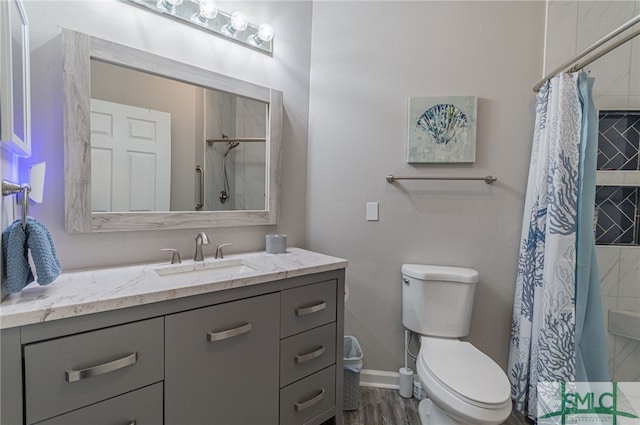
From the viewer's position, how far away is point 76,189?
1.21m

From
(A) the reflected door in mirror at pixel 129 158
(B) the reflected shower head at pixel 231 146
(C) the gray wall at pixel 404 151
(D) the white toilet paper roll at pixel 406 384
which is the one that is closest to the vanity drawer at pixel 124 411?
(A) the reflected door in mirror at pixel 129 158

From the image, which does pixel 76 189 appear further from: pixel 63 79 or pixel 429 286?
pixel 429 286

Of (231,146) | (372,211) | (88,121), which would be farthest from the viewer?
(372,211)

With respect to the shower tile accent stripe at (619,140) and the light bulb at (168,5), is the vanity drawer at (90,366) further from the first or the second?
the shower tile accent stripe at (619,140)

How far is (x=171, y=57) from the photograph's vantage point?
147cm

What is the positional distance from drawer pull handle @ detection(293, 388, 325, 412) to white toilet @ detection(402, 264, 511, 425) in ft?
1.59

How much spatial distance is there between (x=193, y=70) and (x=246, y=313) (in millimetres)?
1214

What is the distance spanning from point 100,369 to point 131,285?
0.88 feet

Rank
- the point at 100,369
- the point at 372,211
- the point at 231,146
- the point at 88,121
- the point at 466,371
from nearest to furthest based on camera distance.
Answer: the point at 100,369 → the point at 88,121 → the point at 466,371 → the point at 231,146 → the point at 372,211

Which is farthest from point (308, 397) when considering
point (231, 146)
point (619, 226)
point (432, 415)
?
point (619, 226)

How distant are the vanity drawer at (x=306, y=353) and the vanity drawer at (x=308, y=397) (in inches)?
1.4

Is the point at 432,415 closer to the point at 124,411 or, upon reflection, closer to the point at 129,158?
the point at 124,411

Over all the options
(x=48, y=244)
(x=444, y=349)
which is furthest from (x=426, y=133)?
(x=48, y=244)

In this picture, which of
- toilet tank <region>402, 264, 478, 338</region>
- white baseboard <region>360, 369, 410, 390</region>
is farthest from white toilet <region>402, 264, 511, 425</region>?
white baseboard <region>360, 369, 410, 390</region>
